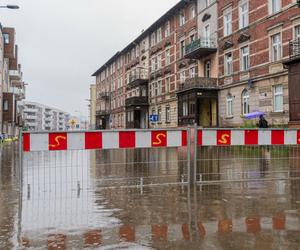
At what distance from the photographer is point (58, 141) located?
741 cm

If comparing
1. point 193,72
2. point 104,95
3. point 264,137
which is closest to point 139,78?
point 193,72

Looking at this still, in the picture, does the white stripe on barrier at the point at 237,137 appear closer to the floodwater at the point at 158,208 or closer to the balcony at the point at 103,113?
the floodwater at the point at 158,208

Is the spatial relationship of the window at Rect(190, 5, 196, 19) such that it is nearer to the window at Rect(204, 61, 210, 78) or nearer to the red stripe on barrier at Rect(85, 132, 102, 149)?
the window at Rect(204, 61, 210, 78)

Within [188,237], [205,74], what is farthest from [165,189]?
[205,74]

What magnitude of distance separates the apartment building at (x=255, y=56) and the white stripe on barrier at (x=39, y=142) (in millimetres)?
20554

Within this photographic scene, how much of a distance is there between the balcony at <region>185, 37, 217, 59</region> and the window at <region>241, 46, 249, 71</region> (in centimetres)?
438

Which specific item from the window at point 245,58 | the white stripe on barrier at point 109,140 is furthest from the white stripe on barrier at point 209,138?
the window at point 245,58

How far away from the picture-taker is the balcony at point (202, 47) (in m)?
34.7

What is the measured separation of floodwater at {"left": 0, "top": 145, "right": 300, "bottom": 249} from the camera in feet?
14.5

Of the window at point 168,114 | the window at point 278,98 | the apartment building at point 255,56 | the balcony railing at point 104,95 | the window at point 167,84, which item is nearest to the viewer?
the apartment building at point 255,56

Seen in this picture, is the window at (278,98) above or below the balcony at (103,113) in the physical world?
below

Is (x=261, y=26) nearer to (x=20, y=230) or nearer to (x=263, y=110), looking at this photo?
(x=263, y=110)

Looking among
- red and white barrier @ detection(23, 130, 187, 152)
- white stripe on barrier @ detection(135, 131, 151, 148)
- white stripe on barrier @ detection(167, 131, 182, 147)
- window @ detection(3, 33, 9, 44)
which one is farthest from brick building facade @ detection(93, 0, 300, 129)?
window @ detection(3, 33, 9, 44)

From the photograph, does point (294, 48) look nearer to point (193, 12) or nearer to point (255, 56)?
point (255, 56)
